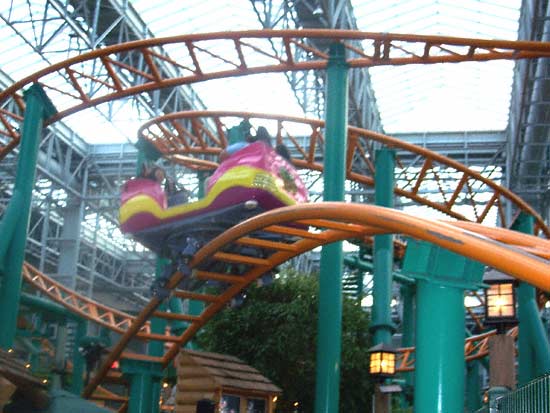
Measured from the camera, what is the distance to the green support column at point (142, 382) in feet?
41.5

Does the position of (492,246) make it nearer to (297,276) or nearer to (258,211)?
(258,211)

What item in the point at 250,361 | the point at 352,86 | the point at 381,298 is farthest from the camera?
the point at 352,86

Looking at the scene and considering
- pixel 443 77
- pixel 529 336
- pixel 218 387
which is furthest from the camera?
pixel 443 77

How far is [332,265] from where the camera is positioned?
36.8 ft

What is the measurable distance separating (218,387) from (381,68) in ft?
61.3

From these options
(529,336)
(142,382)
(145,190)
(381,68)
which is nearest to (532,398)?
(145,190)

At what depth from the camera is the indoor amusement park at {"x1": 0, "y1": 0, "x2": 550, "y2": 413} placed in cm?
745

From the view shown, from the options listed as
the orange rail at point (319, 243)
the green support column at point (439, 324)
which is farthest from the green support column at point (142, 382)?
the green support column at point (439, 324)

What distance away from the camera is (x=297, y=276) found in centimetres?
1795

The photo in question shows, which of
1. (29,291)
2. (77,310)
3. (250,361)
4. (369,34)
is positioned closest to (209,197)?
(369,34)

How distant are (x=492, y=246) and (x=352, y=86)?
17557 millimetres

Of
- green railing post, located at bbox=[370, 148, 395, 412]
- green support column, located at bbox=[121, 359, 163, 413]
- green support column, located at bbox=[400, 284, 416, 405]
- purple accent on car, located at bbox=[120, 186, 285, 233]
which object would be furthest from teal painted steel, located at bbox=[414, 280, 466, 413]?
green support column, located at bbox=[400, 284, 416, 405]

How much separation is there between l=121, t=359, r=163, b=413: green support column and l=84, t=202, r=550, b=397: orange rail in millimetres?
253

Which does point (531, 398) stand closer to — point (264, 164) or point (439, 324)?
point (439, 324)
